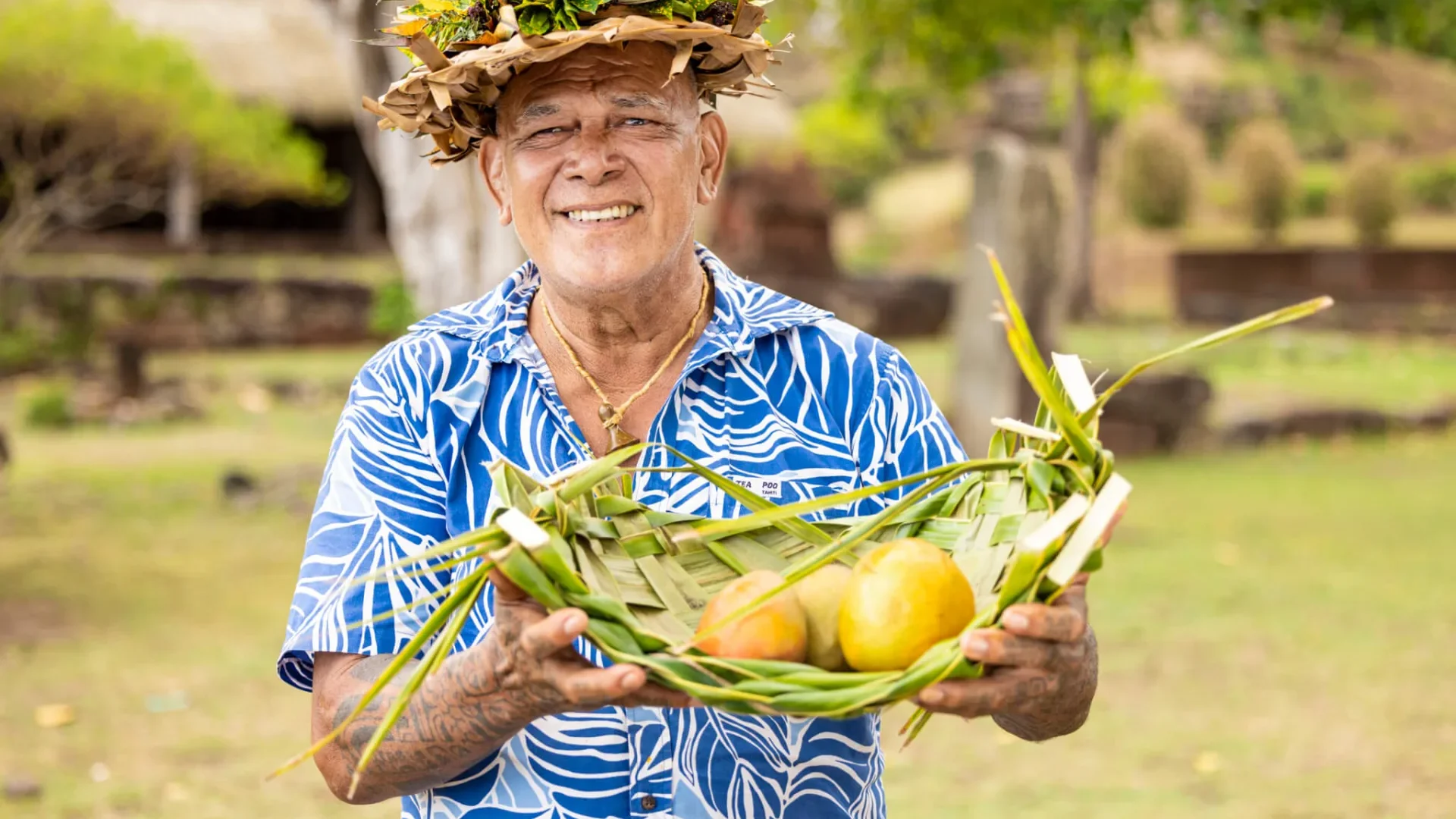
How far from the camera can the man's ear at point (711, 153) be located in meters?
2.49

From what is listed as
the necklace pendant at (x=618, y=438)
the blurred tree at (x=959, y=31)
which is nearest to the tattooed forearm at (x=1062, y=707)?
the necklace pendant at (x=618, y=438)

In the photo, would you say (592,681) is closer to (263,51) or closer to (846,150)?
(263,51)

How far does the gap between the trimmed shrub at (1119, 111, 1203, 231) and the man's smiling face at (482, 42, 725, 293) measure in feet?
82.8

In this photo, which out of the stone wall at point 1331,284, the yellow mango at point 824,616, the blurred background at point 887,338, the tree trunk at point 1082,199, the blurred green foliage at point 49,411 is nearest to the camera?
the yellow mango at point 824,616

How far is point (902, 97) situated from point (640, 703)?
13.0 meters

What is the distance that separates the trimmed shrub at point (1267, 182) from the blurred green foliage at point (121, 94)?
16.3 meters

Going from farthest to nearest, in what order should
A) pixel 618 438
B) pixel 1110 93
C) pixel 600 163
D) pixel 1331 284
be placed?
1. pixel 1331 284
2. pixel 1110 93
3. pixel 618 438
4. pixel 600 163

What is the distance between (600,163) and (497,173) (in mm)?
274

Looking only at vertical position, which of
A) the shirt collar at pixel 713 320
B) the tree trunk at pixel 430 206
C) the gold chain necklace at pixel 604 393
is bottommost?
the tree trunk at pixel 430 206

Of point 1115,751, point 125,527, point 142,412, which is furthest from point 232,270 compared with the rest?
point 1115,751

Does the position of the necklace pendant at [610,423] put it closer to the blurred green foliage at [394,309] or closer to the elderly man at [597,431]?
the elderly man at [597,431]

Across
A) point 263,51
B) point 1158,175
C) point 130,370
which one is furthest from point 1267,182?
point 130,370

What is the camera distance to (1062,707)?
1949 mm

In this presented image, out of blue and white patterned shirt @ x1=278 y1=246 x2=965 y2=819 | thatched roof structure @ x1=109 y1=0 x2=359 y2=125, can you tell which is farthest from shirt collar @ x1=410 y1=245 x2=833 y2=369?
thatched roof structure @ x1=109 y1=0 x2=359 y2=125
